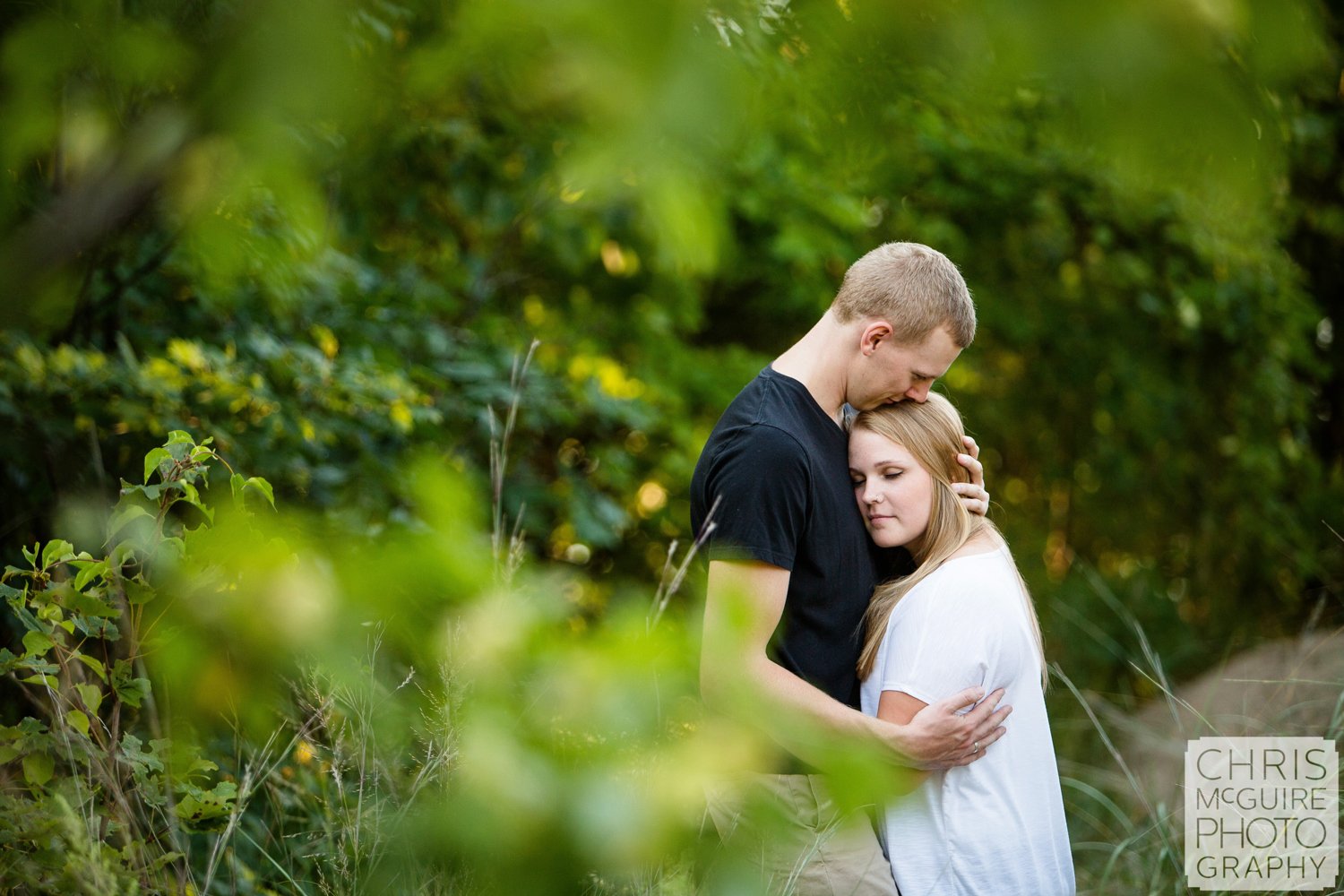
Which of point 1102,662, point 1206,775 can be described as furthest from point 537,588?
point 1102,662

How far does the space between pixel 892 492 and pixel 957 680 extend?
44cm

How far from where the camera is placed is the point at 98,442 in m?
3.10

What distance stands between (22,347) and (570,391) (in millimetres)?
1927

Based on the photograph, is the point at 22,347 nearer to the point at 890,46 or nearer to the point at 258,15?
the point at 258,15

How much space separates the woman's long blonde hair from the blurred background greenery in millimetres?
532

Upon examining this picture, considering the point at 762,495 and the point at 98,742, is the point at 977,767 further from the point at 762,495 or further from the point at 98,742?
the point at 98,742

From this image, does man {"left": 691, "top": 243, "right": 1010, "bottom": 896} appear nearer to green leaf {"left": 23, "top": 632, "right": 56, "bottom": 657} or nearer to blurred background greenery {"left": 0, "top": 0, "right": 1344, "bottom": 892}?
blurred background greenery {"left": 0, "top": 0, "right": 1344, "bottom": 892}

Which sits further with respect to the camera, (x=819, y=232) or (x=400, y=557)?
(x=819, y=232)

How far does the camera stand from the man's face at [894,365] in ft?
7.84

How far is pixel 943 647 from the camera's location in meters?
2.17

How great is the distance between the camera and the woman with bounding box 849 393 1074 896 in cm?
213

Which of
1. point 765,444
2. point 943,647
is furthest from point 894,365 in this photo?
point 943,647

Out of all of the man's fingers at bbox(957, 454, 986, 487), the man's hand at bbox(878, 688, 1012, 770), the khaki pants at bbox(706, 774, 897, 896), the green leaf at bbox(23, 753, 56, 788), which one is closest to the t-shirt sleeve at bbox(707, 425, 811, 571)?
the man's hand at bbox(878, 688, 1012, 770)

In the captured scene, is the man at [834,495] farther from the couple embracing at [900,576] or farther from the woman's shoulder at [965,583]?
the woman's shoulder at [965,583]
